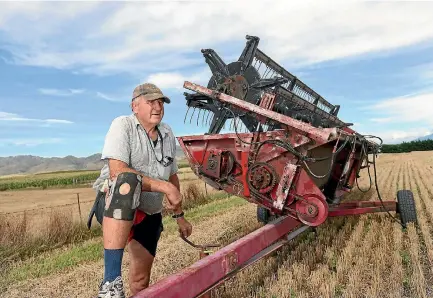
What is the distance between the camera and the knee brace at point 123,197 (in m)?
2.29

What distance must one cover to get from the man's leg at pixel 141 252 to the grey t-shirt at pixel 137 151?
7.1 inches

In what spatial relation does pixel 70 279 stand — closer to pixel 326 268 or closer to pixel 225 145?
pixel 225 145

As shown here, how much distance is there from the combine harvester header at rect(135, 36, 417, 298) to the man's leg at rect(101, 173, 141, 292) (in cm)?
29

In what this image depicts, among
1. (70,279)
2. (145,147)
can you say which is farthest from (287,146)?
(70,279)

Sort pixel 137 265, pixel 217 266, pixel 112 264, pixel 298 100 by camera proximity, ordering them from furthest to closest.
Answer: pixel 298 100 → pixel 137 265 → pixel 217 266 → pixel 112 264

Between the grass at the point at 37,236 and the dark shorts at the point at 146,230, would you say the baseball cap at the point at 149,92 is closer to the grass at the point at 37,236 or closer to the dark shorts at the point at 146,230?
the dark shorts at the point at 146,230

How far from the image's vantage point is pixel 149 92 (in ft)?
9.11

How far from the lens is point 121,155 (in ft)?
8.59

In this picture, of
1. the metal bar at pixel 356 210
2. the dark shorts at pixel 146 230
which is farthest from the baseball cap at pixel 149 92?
the metal bar at pixel 356 210

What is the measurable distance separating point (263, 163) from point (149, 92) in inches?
101

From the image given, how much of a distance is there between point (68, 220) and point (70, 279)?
3.43 metres

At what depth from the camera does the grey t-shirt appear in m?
2.64

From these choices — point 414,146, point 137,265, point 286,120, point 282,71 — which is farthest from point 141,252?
point 414,146

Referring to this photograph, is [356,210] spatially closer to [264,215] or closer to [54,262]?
[264,215]
